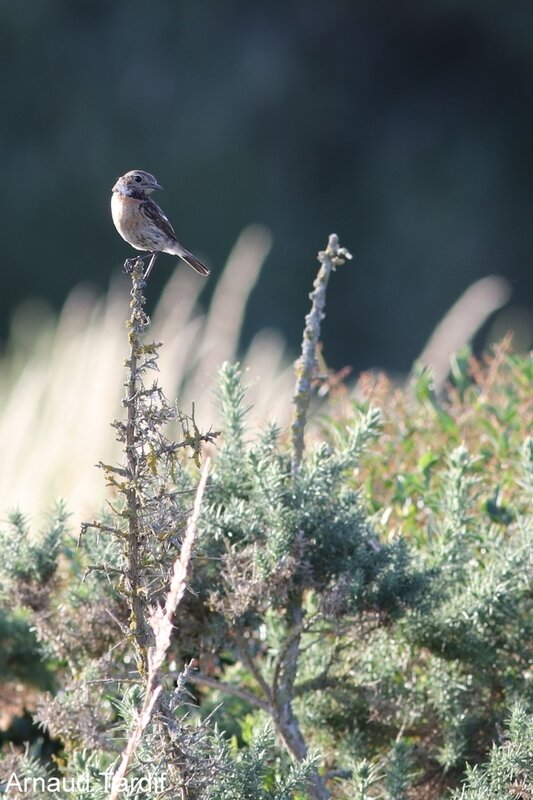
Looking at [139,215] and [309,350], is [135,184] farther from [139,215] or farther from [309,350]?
[309,350]

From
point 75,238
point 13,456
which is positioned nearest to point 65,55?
point 75,238

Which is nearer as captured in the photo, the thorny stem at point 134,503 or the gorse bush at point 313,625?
the thorny stem at point 134,503

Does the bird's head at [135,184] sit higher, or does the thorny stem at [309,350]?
the bird's head at [135,184]

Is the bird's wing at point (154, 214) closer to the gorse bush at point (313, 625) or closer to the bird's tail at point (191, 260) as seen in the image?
the bird's tail at point (191, 260)

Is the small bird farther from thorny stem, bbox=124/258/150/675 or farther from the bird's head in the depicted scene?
thorny stem, bbox=124/258/150/675

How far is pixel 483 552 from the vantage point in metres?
2.79

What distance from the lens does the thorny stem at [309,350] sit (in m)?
2.52

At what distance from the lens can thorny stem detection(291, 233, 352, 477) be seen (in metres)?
2.52

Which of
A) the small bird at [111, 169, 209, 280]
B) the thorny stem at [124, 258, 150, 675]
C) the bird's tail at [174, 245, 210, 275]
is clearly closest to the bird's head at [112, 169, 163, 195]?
the small bird at [111, 169, 209, 280]

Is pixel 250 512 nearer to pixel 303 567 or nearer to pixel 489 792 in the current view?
pixel 303 567

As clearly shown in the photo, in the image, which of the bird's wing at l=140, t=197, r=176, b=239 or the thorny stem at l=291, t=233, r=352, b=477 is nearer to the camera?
the thorny stem at l=291, t=233, r=352, b=477

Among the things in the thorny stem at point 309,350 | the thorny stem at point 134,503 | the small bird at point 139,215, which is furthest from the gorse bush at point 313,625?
the small bird at point 139,215

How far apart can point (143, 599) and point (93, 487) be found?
2.44 m

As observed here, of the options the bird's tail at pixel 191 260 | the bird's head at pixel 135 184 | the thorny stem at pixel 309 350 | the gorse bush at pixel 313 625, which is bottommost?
the gorse bush at pixel 313 625
